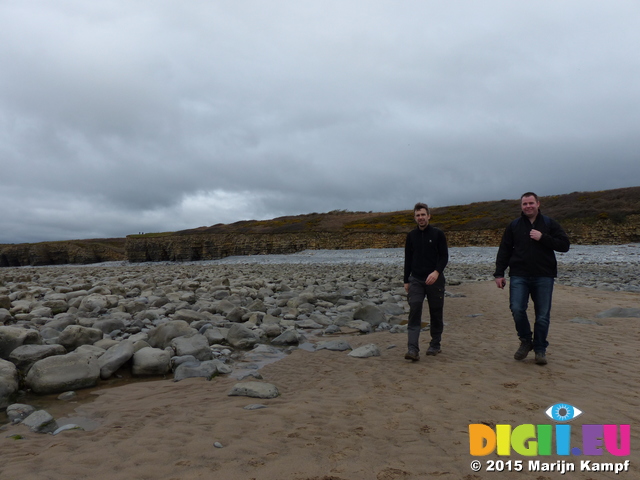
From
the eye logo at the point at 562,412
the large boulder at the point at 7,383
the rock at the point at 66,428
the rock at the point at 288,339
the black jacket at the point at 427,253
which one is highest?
the black jacket at the point at 427,253

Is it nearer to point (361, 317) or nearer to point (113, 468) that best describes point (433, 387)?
point (113, 468)

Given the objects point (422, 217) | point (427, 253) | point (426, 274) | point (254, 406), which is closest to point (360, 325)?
point (426, 274)

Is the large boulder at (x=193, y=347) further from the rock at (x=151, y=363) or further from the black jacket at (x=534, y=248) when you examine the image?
the black jacket at (x=534, y=248)

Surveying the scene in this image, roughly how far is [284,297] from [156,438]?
853 centimetres

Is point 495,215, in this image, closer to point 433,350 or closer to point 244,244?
point 244,244

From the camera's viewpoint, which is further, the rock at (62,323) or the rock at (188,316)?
the rock at (188,316)

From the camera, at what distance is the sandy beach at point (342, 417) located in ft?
9.13

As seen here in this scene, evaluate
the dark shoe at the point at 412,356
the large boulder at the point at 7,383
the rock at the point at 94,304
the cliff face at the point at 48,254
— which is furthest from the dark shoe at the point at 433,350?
the cliff face at the point at 48,254

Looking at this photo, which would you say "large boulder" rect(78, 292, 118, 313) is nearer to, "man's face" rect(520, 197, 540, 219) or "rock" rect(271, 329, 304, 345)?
"rock" rect(271, 329, 304, 345)

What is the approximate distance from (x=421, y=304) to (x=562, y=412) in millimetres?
2480

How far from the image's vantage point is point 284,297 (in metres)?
11.8

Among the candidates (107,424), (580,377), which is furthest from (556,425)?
(107,424)

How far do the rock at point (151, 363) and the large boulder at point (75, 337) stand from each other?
125cm

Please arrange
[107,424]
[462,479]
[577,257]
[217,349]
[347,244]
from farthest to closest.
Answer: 1. [347,244]
2. [577,257]
3. [217,349]
4. [107,424]
5. [462,479]
